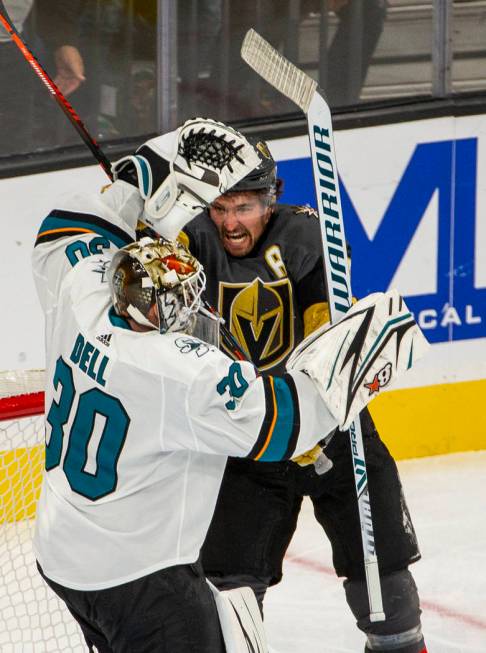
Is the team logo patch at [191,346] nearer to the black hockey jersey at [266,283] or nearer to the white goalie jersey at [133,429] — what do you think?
the white goalie jersey at [133,429]

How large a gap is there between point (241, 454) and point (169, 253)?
32 centimetres

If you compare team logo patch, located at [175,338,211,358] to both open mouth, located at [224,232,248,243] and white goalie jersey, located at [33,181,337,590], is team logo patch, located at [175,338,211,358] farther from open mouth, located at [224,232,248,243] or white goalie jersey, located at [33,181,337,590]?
open mouth, located at [224,232,248,243]

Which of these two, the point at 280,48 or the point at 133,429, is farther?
the point at 280,48

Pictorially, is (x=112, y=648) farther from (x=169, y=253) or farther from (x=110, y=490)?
(x=169, y=253)

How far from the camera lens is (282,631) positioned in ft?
11.2

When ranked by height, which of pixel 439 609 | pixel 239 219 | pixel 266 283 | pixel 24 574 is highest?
pixel 239 219

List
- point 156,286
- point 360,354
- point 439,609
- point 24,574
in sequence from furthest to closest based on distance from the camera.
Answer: point 439,609 → point 24,574 → point 360,354 → point 156,286

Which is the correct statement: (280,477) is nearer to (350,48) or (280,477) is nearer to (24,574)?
(24,574)

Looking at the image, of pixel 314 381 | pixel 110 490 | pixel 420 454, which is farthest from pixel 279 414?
pixel 420 454

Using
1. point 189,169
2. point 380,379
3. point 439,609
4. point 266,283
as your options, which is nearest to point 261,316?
point 266,283

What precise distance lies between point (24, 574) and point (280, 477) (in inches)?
36.5

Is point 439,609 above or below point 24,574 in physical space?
below

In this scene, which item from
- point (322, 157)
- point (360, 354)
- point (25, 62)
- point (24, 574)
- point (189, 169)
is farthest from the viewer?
point (25, 62)

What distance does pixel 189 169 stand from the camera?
237cm
